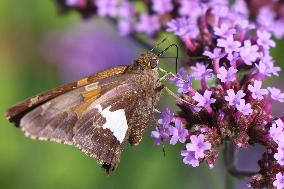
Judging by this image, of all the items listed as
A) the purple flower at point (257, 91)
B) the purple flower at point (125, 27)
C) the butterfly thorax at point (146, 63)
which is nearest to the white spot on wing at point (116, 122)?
the butterfly thorax at point (146, 63)

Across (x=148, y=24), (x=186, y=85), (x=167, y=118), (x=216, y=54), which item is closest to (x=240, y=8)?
(x=148, y=24)

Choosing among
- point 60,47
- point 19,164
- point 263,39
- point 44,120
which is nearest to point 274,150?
point 263,39

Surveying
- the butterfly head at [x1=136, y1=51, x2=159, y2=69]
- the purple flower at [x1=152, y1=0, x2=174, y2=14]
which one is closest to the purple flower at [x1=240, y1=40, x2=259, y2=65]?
the butterfly head at [x1=136, y1=51, x2=159, y2=69]

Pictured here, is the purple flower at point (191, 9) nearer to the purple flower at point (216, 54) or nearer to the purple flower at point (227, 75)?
the purple flower at point (216, 54)

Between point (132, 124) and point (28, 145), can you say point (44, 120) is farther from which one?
point (28, 145)

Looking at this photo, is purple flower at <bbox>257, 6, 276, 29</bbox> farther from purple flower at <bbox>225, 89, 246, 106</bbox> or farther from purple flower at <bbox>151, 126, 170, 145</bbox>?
purple flower at <bbox>151, 126, 170, 145</bbox>

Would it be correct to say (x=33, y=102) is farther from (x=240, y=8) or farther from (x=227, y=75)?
(x=240, y=8)
